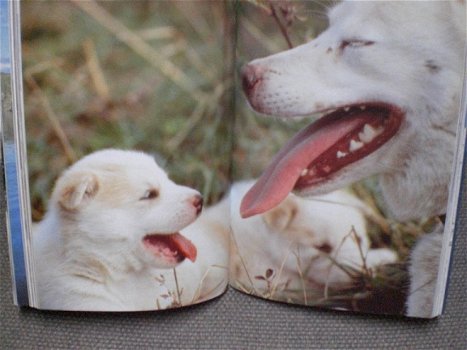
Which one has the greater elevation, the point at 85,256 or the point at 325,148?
the point at 325,148

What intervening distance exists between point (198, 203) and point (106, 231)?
0.35 ft

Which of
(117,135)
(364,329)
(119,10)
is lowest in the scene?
(364,329)

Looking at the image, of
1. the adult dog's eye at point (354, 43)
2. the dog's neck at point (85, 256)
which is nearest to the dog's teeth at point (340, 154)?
the adult dog's eye at point (354, 43)

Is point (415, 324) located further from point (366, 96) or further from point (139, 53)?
point (139, 53)

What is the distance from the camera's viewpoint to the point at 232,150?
28.7 inches

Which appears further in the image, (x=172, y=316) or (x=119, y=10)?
(x=172, y=316)

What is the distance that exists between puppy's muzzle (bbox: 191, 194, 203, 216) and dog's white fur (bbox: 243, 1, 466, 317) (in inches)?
4.8

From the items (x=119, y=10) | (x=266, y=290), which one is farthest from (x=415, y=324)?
(x=119, y=10)

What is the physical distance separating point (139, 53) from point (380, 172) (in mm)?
289

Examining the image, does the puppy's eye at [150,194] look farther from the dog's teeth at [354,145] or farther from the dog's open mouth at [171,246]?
the dog's teeth at [354,145]

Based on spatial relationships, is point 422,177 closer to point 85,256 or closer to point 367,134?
point 367,134

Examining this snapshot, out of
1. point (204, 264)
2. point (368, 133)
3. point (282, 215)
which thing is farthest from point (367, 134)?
point (204, 264)

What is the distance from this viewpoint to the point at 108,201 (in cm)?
68

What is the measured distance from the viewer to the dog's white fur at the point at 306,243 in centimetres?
70
